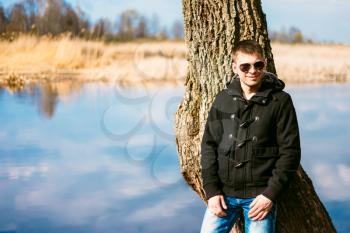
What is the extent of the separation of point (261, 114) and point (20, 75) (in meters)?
12.9

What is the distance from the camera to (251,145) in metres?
3.27

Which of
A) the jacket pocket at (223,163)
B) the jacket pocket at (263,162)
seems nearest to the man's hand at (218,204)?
the jacket pocket at (223,163)

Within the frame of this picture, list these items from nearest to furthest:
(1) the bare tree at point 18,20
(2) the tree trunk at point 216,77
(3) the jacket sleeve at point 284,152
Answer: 1. (3) the jacket sleeve at point 284,152
2. (2) the tree trunk at point 216,77
3. (1) the bare tree at point 18,20

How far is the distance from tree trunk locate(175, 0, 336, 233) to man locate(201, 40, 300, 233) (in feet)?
1.73

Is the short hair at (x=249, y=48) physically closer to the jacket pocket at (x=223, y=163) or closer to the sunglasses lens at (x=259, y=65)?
the sunglasses lens at (x=259, y=65)

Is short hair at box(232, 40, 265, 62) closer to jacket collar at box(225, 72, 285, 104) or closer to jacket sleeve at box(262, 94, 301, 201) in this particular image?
jacket collar at box(225, 72, 285, 104)

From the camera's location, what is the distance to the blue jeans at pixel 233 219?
11.1ft

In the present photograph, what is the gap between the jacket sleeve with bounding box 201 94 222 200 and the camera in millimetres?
3385

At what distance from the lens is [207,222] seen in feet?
11.6

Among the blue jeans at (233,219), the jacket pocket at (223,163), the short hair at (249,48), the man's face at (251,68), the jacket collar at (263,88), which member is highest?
the short hair at (249,48)

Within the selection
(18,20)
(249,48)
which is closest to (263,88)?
(249,48)

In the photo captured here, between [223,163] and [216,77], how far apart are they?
32.7 inches

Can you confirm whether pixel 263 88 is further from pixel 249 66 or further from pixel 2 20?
pixel 2 20

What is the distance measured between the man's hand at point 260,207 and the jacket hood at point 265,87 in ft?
1.94
